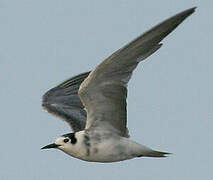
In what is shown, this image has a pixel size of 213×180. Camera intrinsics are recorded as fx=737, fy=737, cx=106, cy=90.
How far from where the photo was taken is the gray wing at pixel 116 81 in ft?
35.5

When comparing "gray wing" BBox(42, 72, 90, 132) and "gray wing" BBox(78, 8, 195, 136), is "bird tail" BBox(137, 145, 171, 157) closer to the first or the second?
"gray wing" BBox(78, 8, 195, 136)

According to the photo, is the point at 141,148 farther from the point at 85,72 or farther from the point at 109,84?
the point at 85,72

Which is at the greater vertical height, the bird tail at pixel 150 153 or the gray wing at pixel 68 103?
the gray wing at pixel 68 103

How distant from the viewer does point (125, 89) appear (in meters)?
11.7

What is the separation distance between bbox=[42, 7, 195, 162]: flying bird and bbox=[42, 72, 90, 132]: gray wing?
165 centimetres

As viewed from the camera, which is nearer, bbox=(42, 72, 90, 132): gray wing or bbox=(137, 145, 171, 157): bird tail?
bbox=(137, 145, 171, 157): bird tail

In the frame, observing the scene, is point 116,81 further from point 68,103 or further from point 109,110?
point 68,103

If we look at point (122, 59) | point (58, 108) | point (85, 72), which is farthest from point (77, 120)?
point (122, 59)

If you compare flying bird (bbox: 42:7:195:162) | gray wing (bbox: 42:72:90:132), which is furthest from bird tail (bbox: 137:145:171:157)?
gray wing (bbox: 42:72:90:132)

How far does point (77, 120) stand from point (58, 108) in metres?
0.83

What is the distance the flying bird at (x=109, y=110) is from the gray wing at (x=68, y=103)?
1652 millimetres

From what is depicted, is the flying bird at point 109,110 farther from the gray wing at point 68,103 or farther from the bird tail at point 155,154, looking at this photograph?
the gray wing at point 68,103

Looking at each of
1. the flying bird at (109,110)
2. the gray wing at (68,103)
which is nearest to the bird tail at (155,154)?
the flying bird at (109,110)

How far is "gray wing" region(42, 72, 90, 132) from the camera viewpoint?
14133mm
